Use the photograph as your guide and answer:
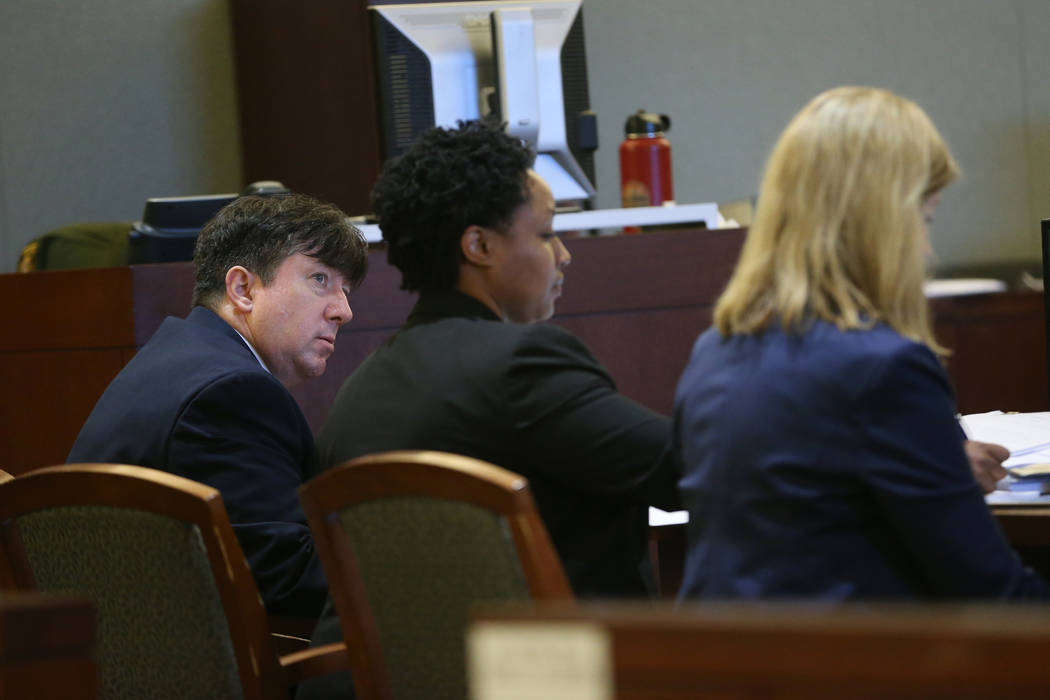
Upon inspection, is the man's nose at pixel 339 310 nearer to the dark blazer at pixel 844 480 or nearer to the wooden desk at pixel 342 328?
the wooden desk at pixel 342 328

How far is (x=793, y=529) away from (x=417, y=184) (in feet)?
2.26

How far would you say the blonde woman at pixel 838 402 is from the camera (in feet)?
3.65

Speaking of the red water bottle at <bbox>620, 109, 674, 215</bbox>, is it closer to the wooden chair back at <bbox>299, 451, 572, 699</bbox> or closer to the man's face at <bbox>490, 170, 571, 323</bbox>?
the man's face at <bbox>490, 170, 571, 323</bbox>

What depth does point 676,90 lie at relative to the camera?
4.94 metres

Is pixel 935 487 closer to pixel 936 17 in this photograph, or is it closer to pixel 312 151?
pixel 312 151

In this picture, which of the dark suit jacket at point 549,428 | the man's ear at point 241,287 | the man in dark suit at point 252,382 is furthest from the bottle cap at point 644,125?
the dark suit jacket at point 549,428

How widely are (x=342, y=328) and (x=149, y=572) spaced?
4.61ft

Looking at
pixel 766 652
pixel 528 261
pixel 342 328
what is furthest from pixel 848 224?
pixel 342 328

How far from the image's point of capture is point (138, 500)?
133cm

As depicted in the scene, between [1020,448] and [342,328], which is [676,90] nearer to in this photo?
[342,328]

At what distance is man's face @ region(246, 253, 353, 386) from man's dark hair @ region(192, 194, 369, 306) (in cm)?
2

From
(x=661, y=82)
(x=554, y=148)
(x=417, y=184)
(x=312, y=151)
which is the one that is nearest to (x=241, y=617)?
(x=417, y=184)

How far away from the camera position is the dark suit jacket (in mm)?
1404

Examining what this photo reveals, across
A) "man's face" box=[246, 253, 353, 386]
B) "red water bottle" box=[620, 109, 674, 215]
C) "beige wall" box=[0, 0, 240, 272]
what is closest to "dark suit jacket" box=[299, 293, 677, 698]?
"man's face" box=[246, 253, 353, 386]
